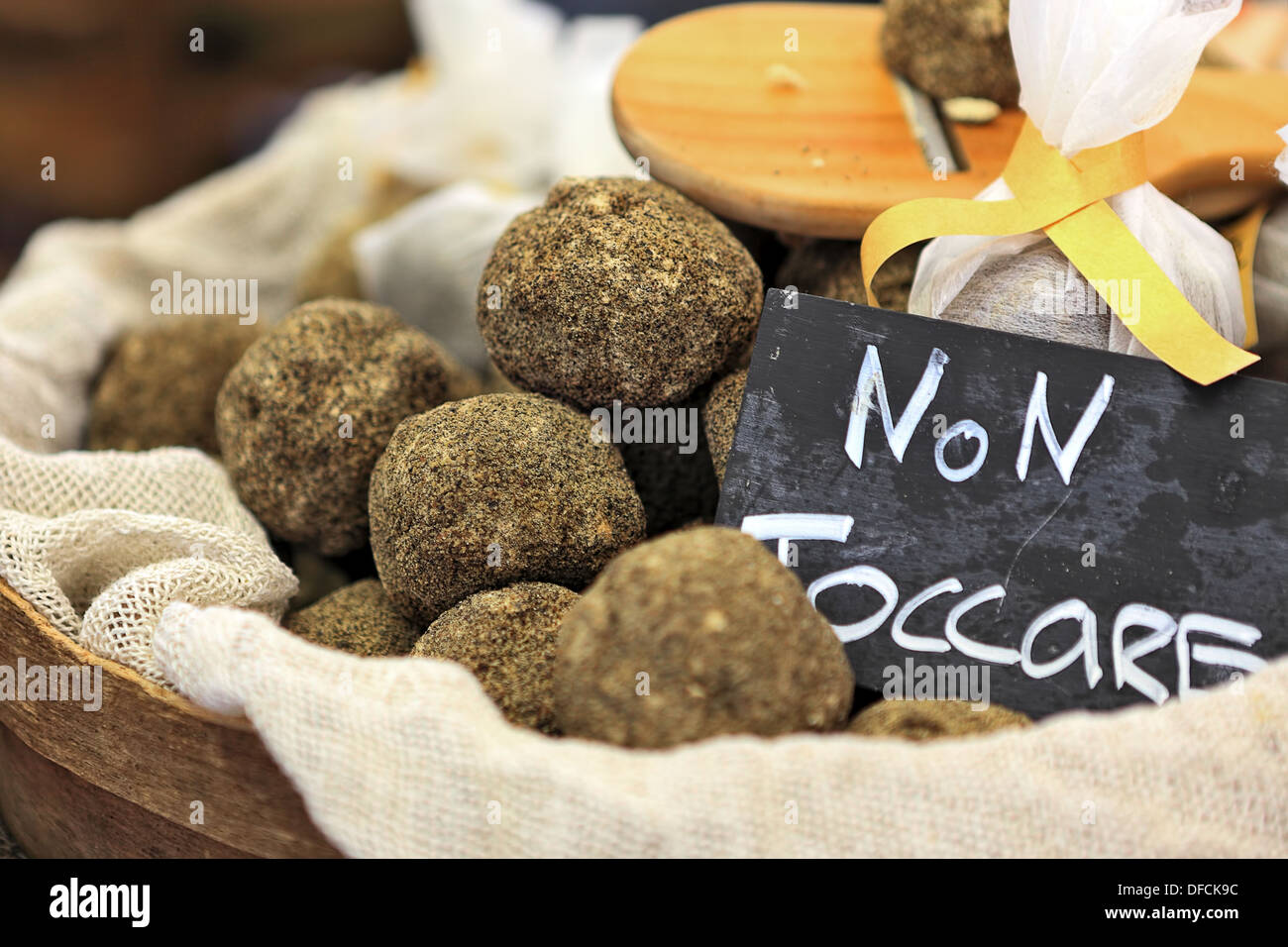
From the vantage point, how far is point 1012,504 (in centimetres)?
82

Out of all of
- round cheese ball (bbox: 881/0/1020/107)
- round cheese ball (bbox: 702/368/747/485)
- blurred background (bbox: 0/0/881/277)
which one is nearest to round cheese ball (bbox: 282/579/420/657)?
round cheese ball (bbox: 702/368/747/485)

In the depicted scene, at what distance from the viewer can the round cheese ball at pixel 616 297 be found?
870 mm

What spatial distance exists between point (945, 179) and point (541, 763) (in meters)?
0.67

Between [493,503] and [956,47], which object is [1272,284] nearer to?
[956,47]

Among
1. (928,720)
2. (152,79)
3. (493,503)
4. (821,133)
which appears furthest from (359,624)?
(152,79)

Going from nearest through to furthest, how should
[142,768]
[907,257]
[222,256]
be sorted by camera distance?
[142,768], [907,257], [222,256]

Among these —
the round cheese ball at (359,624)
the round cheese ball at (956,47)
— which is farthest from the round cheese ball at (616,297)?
the round cheese ball at (956,47)

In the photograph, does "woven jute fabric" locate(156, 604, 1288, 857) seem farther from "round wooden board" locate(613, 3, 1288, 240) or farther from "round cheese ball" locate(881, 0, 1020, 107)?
"round cheese ball" locate(881, 0, 1020, 107)

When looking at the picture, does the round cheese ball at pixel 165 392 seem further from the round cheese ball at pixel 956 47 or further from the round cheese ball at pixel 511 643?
the round cheese ball at pixel 956 47

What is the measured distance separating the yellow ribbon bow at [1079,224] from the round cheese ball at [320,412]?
425 mm
